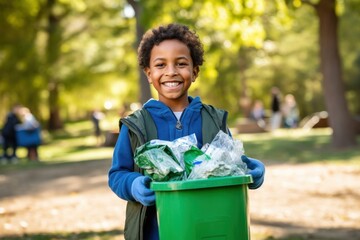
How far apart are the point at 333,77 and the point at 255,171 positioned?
48.1 feet

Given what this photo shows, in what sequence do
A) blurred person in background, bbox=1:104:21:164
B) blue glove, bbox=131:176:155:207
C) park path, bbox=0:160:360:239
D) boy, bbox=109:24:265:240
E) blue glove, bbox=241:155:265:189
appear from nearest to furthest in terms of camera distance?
blue glove, bbox=131:176:155:207 → blue glove, bbox=241:155:265:189 → boy, bbox=109:24:265:240 → park path, bbox=0:160:360:239 → blurred person in background, bbox=1:104:21:164

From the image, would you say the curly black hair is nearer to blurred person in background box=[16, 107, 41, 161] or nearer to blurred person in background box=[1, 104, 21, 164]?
blurred person in background box=[16, 107, 41, 161]

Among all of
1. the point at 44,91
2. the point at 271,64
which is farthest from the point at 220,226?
the point at 271,64

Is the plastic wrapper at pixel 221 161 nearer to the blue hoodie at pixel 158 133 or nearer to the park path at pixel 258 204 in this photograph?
the blue hoodie at pixel 158 133

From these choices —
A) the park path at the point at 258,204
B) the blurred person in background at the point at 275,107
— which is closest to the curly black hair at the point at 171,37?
the park path at the point at 258,204

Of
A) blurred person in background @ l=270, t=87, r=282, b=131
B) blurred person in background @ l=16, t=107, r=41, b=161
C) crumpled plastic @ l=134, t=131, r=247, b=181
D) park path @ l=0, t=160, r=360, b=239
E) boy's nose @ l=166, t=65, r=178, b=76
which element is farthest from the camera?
blurred person in background @ l=270, t=87, r=282, b=131

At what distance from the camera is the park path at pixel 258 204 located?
775 centimetres

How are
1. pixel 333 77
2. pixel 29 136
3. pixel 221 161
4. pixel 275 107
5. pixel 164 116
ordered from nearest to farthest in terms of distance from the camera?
pixel 221 161, pixel 164 116, pixel 333 77, pixel 29 136, pixel 275 107

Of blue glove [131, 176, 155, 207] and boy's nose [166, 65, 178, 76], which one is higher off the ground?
boy's nose [166, 65, 178, 76]

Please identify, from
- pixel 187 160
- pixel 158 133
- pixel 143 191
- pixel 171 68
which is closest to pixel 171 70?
pixel 171 68

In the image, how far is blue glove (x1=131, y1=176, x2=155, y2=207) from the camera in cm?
280

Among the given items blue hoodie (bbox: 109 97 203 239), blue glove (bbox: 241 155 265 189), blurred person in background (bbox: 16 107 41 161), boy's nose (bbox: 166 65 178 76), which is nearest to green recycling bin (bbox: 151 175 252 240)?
blue glove (bbox: 241 155 265 189)

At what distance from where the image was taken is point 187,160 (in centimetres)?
283

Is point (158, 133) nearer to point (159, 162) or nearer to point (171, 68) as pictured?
point (171, 68)
